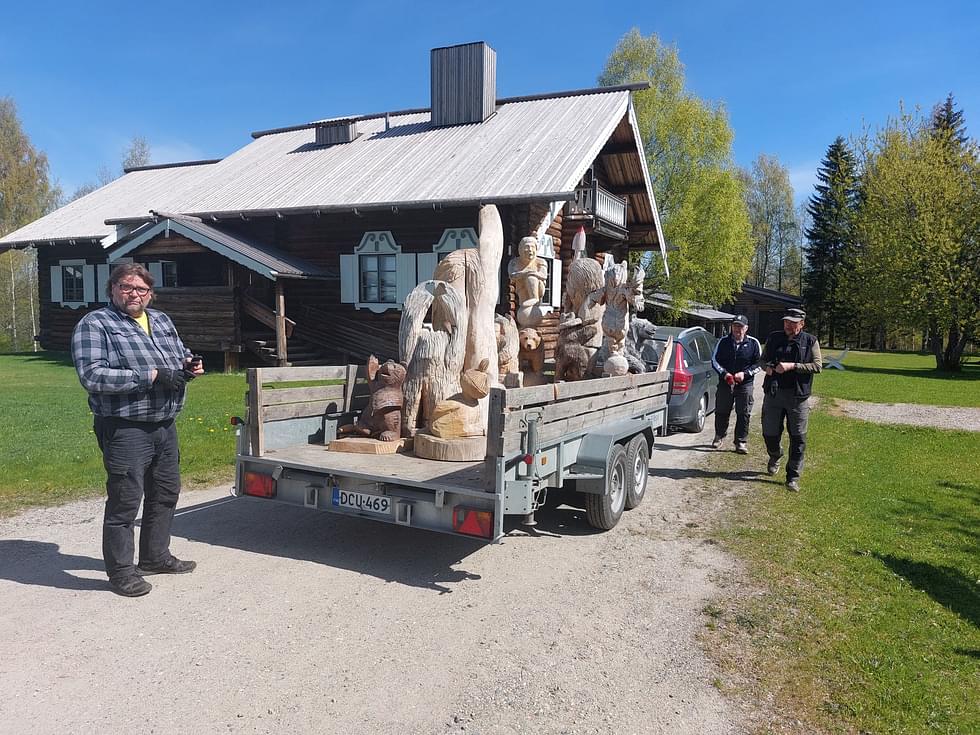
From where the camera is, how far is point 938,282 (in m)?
24.2

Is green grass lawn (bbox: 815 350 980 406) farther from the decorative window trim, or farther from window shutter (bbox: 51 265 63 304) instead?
window shutter (bbox: 51 265 63 304)

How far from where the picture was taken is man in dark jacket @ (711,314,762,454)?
8.39 meters

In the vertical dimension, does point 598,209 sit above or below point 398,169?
below

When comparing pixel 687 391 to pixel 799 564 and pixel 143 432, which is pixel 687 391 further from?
pixel 143 432

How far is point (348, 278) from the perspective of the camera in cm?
1652

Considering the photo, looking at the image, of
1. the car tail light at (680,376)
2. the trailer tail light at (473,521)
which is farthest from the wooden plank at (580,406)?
the car tail light at (680,376)

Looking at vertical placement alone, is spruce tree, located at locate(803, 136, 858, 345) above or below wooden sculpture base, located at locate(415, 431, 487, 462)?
above

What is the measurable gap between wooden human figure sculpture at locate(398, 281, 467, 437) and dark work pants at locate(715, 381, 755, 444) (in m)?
4.79

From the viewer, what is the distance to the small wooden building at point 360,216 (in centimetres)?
1497

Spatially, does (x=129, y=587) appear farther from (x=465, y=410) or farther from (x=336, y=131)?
(x=336, y=131)

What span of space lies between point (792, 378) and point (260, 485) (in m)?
5.31

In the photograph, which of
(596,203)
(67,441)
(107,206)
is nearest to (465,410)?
(67,441)

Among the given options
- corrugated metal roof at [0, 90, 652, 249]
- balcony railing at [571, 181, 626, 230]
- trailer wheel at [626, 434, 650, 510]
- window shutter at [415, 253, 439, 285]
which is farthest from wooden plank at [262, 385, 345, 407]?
balcony railing at [571, 181, 626, 230]

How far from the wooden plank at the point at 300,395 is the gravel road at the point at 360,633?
3.35ft
